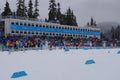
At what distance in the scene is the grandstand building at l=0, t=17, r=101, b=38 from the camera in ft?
115

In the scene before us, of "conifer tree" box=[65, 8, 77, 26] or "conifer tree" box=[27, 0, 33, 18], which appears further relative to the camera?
"conifer tree" box=[65, 8, 77, 26]

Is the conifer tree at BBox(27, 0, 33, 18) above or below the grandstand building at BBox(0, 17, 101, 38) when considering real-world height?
above

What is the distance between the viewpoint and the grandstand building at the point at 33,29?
3512cm

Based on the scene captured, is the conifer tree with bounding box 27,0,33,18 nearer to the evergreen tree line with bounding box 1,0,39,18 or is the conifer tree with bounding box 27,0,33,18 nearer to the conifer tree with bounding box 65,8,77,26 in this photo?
the evergreen tree line with bounding box 1,0,39,18

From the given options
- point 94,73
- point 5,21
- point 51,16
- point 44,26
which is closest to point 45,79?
point 94,73

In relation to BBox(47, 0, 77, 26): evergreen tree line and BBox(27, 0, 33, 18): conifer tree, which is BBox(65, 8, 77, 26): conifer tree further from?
BBox(27, 0, 33, 18): conifer tree

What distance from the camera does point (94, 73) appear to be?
19.4ft

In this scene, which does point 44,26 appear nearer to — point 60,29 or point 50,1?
point 60,29

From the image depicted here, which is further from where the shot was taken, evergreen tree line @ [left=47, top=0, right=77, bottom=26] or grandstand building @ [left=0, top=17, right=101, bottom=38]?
evergreen tree line @ [left=47, top=0, right=77, bottom=26]

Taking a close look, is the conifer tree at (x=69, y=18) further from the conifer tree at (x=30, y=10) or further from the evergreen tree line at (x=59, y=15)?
the conifer tree at (x=30, y=10)

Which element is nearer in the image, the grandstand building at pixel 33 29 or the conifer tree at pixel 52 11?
the grandstand building at pixel 33 29

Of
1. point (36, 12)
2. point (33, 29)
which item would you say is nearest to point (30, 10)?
point (36, 12)

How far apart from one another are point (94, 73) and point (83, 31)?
1809 inches

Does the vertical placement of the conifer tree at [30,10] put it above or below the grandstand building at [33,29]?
above
